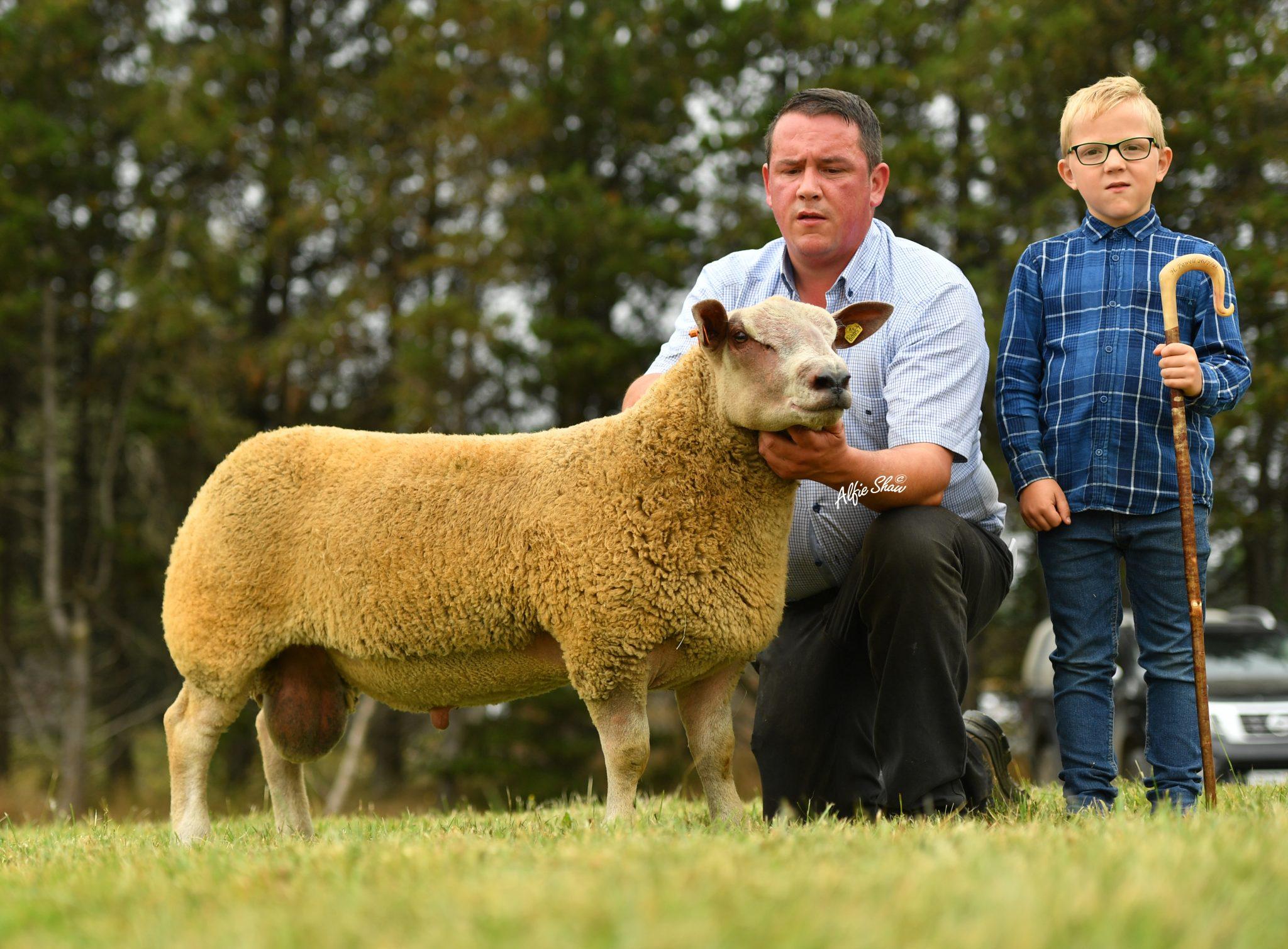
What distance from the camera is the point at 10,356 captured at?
18.7 meters

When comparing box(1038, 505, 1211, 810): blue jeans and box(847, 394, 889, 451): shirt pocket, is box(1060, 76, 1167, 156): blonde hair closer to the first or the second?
box(847, 394, 889, 451): shirt pocket

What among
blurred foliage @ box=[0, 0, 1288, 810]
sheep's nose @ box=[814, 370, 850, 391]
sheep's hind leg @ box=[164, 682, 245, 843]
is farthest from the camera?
blurred foliage @ box=[0, 0, 1288, 810]

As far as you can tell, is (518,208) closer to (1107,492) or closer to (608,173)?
(608,173)

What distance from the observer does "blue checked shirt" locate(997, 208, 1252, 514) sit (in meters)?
4.16

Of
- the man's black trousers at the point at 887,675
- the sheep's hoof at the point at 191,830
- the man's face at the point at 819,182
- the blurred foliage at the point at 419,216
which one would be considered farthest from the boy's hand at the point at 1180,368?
the blurred foliage at the point at 419,216

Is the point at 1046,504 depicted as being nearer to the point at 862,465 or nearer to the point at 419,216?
the point at 862,465

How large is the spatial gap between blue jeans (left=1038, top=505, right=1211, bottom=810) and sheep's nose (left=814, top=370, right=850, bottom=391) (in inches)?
48.0

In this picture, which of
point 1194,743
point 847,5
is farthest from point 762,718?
point 847,5

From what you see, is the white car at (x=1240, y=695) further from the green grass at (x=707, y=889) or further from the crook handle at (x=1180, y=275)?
the green grass at (x=707, y=889)

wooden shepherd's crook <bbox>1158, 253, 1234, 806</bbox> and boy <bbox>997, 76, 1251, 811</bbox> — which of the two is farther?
boy <bbox>997, 76, 1251, 811</bbox>

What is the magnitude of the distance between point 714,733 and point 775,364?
1.25 meters

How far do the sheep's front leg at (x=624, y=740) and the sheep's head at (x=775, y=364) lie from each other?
0.93 m

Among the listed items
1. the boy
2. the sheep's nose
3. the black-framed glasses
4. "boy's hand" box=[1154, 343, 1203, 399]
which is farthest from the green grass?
the black-framed glasses

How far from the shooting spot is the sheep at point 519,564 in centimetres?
376
